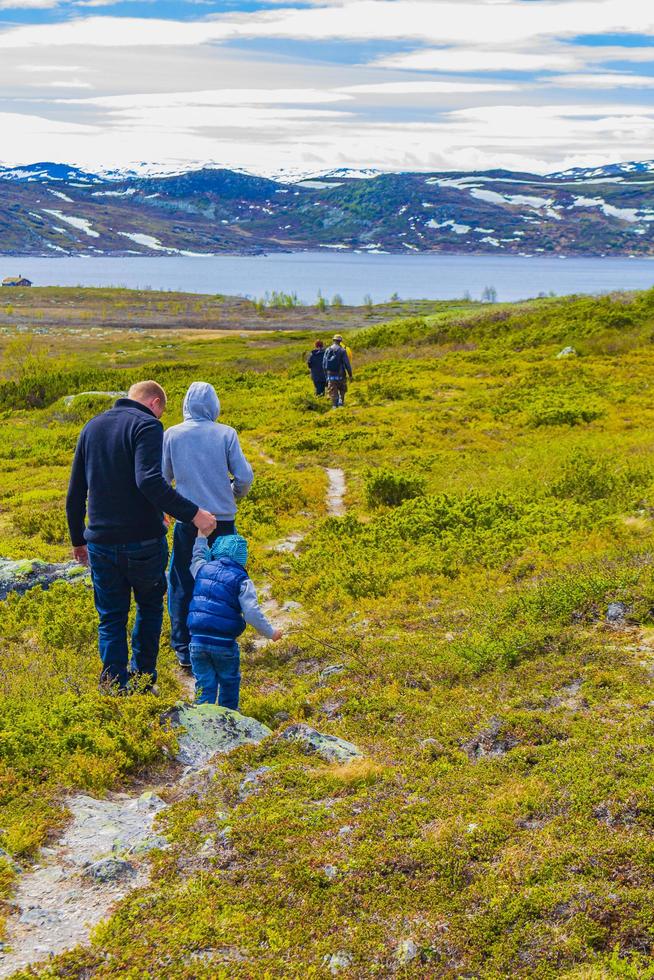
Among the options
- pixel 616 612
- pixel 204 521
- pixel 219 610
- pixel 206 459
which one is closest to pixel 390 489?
pixel 616 612

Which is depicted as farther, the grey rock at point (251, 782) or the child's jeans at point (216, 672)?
the child's jeans at point (216, 672)

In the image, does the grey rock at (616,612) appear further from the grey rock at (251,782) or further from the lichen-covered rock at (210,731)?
the grey rock at (251,782)

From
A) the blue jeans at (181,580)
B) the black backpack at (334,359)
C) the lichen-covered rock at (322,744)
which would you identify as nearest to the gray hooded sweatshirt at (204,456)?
the blue jeans at (181,580)

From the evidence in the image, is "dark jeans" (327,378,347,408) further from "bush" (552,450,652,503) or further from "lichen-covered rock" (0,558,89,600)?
"lichen-covered rock" (0,558,89,600)

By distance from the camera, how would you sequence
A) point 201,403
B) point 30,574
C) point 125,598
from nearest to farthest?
point 125,598
point 201,403
point 30,574

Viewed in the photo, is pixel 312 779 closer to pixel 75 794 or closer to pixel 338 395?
pixel 75 794

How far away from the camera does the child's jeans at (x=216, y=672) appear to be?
7.35 m

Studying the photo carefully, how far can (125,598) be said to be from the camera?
7.62 metres

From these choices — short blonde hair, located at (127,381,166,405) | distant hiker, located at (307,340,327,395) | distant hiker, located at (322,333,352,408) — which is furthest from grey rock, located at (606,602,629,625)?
distant hiker, located at (307,340,327,395)

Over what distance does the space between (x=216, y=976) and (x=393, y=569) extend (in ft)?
26.0

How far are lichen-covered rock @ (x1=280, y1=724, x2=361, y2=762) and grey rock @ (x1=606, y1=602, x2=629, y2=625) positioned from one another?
3.47 m

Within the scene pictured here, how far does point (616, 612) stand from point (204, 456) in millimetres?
4702

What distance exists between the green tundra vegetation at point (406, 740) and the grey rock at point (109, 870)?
0.21 metres

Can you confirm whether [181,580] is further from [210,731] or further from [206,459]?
[210,731]
